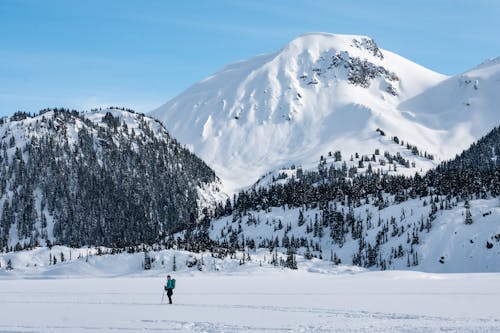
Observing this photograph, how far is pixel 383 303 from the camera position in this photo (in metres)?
63.5

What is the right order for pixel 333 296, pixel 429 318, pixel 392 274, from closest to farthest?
pixel 429 318 < pixel 333 296 < pixel 392 274

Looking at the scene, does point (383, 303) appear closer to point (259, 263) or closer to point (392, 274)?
point (392, 274)

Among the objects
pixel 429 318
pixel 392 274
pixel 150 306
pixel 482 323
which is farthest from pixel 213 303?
pixel 392 274

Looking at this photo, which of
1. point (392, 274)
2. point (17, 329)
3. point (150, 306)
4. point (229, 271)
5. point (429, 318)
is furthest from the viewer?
point (229, 271)

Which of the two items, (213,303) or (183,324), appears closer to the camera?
(183,324)

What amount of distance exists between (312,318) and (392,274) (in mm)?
109134

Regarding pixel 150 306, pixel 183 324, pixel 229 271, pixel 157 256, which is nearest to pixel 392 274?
pixel 229 271

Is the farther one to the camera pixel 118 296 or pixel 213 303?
pixel 118 296

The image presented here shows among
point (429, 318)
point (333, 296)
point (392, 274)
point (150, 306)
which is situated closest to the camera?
point (429, 318)

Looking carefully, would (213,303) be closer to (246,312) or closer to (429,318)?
(246,312)

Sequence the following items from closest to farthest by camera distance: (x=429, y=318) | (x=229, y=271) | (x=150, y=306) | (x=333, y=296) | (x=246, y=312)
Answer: (x=429, y=318)
(x=246, y=312)
(x=150, y=306)
(x=333, y=296)
(x=229, y=271)

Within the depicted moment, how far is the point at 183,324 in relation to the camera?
47.8 meters

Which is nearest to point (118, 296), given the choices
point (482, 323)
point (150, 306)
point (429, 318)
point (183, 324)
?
point (150, 306)

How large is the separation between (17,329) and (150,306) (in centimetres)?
1871
